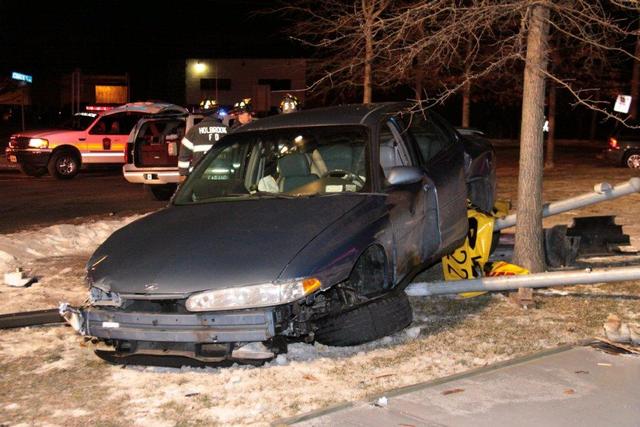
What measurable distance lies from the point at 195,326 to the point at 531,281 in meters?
2.82

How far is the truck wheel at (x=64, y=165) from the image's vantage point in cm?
2028

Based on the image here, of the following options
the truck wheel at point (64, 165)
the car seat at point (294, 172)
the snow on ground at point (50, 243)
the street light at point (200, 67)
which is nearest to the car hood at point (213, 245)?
the car seat at point (294, 172)

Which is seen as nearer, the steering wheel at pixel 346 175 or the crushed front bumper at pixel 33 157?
the steering wheel at pixel 346 175

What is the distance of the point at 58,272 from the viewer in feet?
28.7

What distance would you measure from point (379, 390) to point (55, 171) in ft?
55.2

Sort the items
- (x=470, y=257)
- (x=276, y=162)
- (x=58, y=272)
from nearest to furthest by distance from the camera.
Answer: (x=276, y=162) < (x=470, y=257) < (x=58, y=272)

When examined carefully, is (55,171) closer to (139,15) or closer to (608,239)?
(608,239)

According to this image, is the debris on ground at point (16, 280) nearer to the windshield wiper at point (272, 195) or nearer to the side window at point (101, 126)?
the windshield wiper at point (272, 195)

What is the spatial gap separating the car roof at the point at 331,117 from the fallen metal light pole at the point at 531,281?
4.60 feet

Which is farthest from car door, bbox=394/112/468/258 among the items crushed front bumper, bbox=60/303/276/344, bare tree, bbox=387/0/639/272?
crushed front bumper, bbox=60/303/276/344

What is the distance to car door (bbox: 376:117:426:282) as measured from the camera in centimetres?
613

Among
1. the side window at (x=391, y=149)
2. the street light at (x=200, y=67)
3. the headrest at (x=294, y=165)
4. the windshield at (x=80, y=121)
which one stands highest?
the street light at (x=200, y=67)

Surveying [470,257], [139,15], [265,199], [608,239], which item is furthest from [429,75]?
[139,15]

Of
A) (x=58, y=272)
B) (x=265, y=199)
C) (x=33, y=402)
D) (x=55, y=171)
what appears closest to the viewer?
(x=33, y=402)
